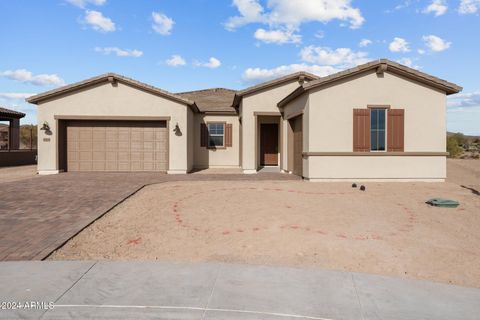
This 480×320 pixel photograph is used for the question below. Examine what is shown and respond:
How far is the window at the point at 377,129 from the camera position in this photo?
13281mm

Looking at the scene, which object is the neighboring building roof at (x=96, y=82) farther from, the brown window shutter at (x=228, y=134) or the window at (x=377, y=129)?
the window at (x=377, y=129)

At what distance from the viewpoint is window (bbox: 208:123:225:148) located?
66.4 ft

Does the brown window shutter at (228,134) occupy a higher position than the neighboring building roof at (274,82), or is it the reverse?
the neighboring building roof at (274,82)

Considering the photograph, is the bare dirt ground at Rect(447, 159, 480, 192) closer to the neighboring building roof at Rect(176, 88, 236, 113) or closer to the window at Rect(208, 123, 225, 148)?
the window at Rect(208, 123, 225, 148)

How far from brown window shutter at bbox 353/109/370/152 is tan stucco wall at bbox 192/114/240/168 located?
335 inches

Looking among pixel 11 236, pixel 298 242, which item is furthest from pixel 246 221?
pixel 11 236

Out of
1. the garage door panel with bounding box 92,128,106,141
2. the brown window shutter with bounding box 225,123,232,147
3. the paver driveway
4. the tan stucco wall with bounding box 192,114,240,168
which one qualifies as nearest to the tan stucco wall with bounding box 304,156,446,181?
the paver driveway

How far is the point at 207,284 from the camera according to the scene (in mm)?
3867

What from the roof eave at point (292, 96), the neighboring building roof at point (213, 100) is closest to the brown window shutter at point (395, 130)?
the roof eave at point (292, 96)

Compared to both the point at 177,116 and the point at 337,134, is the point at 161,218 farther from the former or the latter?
the point at 177,116

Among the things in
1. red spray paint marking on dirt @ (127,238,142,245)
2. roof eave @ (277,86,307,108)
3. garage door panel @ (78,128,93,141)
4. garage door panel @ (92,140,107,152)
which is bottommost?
red spray paint marking on dirt @ (127,238,142,245)

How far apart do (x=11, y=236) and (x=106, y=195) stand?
12.8 ft

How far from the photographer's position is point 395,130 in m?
13.2

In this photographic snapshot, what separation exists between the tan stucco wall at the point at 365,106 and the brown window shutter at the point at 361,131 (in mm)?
164
